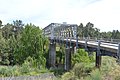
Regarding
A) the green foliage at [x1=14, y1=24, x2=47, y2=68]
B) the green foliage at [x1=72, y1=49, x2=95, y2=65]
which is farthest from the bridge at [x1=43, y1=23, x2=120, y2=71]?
the green foliage at [x1=14, y1=24, x2=47, y2=68]

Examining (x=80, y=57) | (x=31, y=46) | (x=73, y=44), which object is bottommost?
(x=80, y=57)

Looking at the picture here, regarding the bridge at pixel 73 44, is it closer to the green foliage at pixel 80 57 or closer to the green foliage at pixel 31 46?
the green foliage at pixel 80 57

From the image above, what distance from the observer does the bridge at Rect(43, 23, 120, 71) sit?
78.0ft

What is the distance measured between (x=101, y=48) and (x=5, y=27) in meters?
80.2

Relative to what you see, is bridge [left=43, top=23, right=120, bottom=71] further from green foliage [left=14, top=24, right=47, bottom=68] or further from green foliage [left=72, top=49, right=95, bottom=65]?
green foliage [left=14, top=24, right=47, bottom=68]

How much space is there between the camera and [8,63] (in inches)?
2402

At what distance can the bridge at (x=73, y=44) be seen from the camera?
23.8m

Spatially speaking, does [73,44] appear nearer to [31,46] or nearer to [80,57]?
[80,57]

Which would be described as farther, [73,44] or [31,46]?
[31,46]

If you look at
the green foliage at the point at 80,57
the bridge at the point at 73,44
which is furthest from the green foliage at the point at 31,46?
the green foliage at the point at 80,57

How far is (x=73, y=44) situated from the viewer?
45.6 metres

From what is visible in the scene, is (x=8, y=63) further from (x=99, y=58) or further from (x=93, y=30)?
(x=93, y=30)

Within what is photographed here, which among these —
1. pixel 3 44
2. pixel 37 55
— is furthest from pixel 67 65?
pixel 3 44

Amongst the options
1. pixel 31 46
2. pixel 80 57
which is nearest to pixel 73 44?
pixel 80 57
